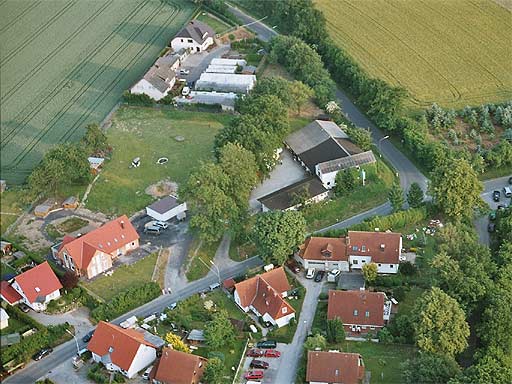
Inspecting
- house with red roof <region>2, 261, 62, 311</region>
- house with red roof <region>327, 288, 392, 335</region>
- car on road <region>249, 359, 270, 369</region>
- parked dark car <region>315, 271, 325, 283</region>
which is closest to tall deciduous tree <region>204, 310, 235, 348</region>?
car on road <region>249, 359, 270, 369</region>

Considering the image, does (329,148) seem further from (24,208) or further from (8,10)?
(8,10)

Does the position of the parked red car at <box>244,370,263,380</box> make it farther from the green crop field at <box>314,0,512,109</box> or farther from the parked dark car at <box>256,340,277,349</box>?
the green crop field at <box>314,0,512,109</box>

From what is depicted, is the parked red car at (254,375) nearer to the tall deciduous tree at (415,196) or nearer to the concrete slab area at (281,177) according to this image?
the concrete slab area at (281,177)

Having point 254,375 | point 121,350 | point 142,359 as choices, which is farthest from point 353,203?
point 121,350

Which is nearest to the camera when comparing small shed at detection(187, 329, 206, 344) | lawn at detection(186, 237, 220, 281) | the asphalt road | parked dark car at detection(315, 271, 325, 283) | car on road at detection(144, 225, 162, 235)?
the asphalt road

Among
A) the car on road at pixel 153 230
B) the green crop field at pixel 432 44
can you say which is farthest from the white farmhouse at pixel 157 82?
the car on road at pixel 153 230

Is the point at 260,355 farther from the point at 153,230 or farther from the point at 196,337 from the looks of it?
the point at 153,230
